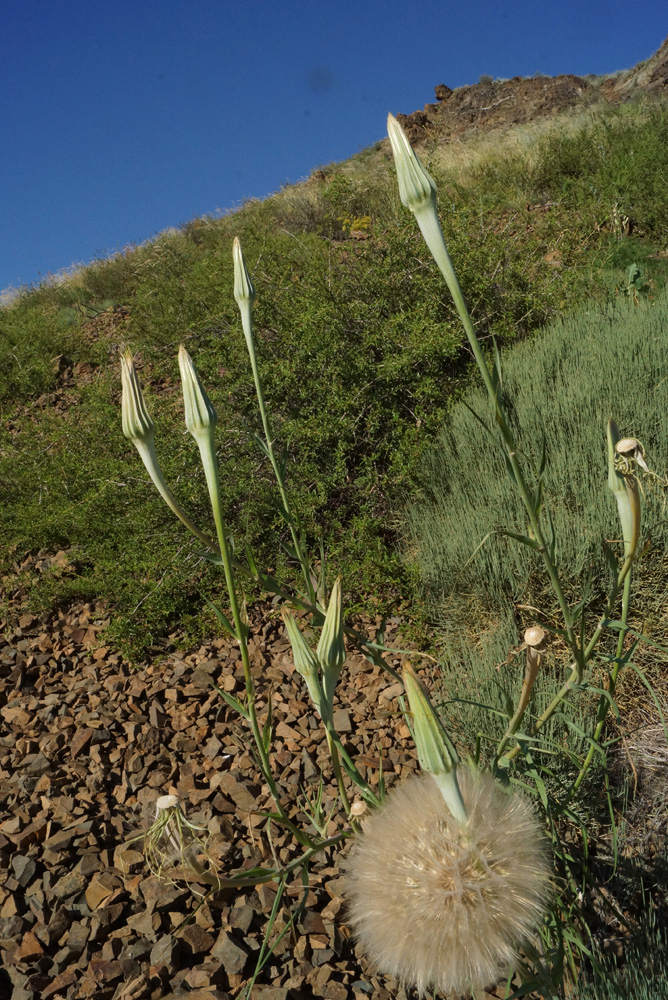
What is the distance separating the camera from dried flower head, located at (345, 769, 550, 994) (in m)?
0.91

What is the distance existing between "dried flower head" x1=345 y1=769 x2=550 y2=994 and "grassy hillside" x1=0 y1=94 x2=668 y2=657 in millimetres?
897

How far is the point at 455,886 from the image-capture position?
36.4 inches

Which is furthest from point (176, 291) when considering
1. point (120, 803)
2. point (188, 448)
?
point (120, 803)

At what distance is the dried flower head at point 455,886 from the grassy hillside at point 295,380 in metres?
0.90

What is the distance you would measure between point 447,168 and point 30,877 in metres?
9.84

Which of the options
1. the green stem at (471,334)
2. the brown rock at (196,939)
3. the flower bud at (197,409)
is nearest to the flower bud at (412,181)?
the green stem at (471,334)

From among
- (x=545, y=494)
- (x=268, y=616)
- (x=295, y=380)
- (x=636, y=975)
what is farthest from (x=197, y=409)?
(x=295, y=380)

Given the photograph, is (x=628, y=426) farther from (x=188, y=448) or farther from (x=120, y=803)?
(x=120, y=803)

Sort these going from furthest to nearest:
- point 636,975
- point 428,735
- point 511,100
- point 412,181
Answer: point 511,100 < point 636,975 < point 412,181 < point 428,735

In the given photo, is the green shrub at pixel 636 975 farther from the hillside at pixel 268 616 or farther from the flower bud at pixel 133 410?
the flower bud at pixel 133 410

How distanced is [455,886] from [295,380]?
3218 millimetres

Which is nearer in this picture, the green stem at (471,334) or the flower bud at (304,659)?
the green stem at (471,334)

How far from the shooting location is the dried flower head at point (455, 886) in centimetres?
91

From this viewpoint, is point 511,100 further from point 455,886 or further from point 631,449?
point 455,886
